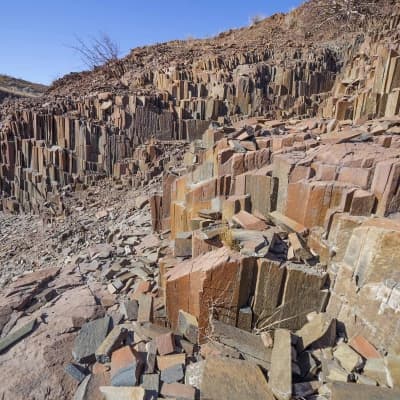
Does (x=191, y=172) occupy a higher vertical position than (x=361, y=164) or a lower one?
lower

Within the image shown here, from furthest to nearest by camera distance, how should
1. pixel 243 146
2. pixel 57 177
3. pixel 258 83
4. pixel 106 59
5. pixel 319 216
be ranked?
pixel 106 59 < pixel 258 83 < pixel 57 177 < pixel 243 146 < pixel 319 216

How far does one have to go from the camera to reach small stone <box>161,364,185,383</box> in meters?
2.46

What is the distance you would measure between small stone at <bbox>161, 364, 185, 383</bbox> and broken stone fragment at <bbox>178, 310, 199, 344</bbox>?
0.34 meters

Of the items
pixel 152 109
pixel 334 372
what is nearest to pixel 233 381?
pixel 334 372

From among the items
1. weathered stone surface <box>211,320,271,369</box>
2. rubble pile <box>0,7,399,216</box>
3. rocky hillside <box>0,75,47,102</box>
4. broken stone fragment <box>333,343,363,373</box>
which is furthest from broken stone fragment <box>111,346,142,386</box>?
rocky hillside <box>0,75,47,102</box>

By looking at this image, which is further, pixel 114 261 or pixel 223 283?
pixel 114 261

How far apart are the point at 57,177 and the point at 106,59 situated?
36.7 ft

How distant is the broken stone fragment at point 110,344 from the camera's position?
2.84 metres

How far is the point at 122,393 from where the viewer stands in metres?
2.37

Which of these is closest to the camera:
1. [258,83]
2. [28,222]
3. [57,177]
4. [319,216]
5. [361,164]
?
[319,216]

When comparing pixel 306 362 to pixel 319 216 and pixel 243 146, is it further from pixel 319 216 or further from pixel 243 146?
pixel 243 146

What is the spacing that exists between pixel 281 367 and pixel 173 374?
2.92 feet

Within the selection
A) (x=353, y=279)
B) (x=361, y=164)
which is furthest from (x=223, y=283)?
(x=361, y=164)

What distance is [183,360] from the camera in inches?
102
